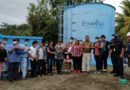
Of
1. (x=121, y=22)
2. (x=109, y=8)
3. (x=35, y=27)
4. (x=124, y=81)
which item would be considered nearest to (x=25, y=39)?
(x=124, y=81)

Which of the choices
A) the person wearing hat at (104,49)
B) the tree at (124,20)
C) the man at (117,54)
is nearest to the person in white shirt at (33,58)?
the person wearing hat at (104,49)

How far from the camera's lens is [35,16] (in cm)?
3484

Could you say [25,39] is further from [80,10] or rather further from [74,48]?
[80,10]

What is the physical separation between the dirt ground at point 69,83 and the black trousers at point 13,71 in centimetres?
32

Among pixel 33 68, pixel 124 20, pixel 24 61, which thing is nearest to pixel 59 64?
pixel 33 68

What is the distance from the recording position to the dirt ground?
12.6 m

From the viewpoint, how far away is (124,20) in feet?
116

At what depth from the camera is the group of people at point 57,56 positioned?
13.7 meters

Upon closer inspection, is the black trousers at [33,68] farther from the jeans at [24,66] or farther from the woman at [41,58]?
the jeans at [24,66]

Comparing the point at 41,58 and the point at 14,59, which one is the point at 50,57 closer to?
the point at 41,58

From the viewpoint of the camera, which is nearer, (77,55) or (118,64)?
(118,64)

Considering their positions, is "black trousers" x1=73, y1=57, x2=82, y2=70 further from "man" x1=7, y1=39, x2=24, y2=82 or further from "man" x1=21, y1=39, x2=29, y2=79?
"man" x1=7, y1=39, x2=24, y2=82

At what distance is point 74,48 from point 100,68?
1403mm

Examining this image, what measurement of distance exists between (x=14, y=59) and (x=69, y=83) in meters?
2.46
